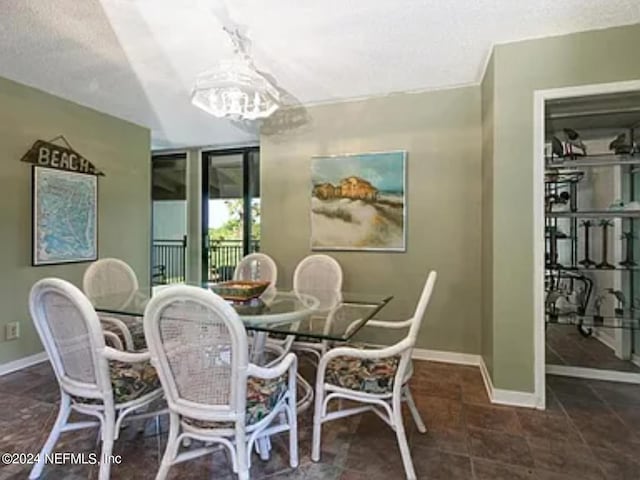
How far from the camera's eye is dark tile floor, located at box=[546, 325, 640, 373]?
3.14 meters

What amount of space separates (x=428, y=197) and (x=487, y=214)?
623mm

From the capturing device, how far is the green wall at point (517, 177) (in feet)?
8.25

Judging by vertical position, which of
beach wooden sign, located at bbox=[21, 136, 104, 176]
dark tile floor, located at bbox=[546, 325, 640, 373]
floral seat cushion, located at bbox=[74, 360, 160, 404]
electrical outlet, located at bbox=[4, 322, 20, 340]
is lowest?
dark tile floor, located at bbox=[546, 325, 640, 373]

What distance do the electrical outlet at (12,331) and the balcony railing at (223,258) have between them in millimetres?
2499

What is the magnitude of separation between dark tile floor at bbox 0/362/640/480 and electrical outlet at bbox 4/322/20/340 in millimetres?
587

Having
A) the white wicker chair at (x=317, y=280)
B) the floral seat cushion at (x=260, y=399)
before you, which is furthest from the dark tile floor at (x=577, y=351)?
the floral seat cushion at (x=260, y=399)

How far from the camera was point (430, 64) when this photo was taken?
122 inches

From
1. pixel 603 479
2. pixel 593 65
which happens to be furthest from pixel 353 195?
pixel 603 479

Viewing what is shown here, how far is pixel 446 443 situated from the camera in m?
2.12

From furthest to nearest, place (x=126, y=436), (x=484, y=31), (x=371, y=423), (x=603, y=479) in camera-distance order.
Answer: (x=484, y=31) < (x=371, y=423) < (x=126, y=436) < (x=603, y=479)

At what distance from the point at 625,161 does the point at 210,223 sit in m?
4.72

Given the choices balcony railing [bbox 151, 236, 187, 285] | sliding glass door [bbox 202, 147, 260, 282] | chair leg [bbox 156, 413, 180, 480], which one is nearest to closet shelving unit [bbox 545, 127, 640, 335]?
chair leg [bbox 156, 413, 180, 480]

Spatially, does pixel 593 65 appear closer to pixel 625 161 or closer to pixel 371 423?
pixel 625 161

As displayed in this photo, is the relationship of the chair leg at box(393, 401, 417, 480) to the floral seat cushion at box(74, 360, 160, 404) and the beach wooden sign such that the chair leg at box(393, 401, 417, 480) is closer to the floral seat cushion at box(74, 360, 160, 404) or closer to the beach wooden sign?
the floral seat cushion at box(74, 360, 160, 404)
